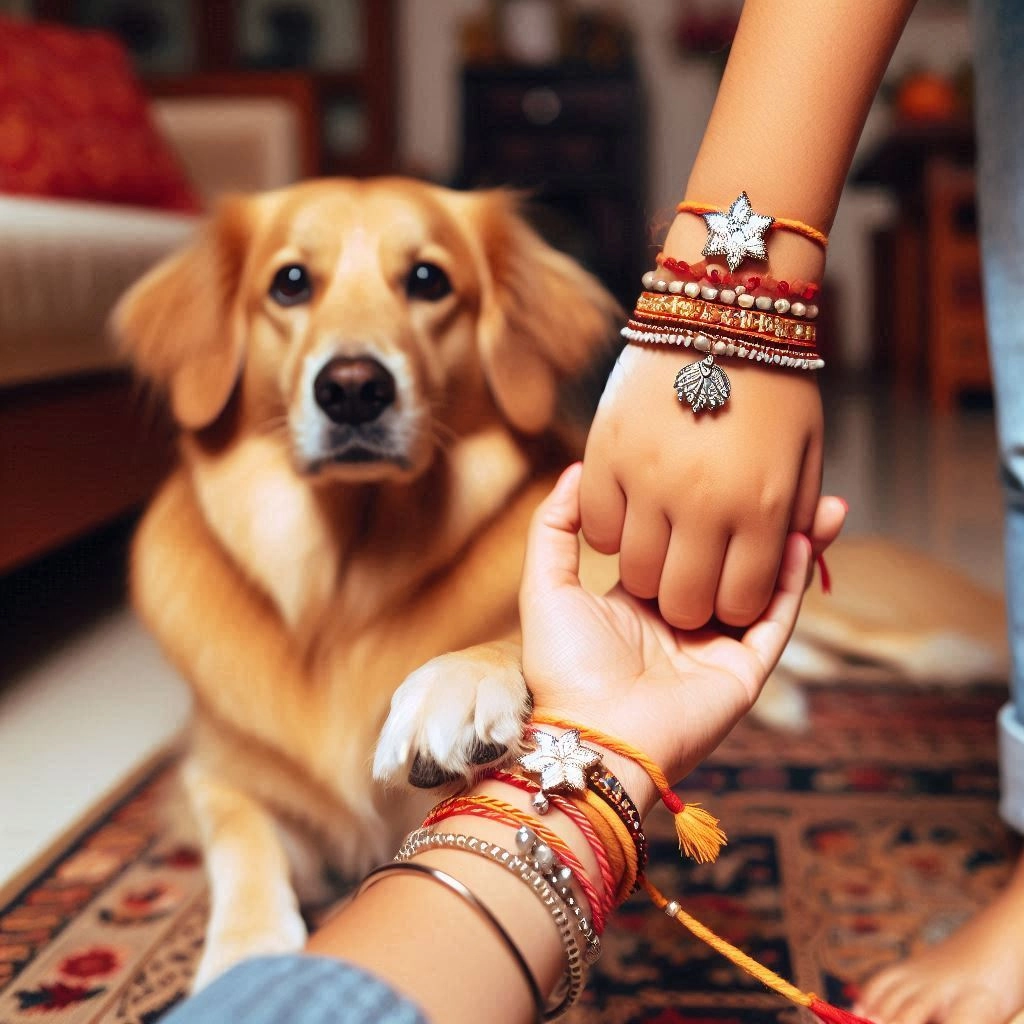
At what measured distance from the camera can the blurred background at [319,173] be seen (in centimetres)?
153

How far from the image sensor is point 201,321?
1134mm

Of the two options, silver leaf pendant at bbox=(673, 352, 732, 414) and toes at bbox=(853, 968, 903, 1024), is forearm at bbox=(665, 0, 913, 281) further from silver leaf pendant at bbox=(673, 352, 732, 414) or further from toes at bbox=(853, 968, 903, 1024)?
toes at bbox=(853, 968, 903, 1024)

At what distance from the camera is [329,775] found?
94 cm

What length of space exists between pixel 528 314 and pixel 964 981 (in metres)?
0.73

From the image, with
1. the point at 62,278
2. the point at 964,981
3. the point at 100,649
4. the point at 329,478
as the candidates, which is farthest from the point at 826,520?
the point at 62,278

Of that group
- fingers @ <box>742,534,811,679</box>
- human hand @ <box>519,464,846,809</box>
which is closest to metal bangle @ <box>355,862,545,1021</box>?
Answer: human hand @ <box>519,464,846,809</box>

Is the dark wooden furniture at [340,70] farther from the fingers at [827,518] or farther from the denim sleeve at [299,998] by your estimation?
the denim sleeve at [299,998]

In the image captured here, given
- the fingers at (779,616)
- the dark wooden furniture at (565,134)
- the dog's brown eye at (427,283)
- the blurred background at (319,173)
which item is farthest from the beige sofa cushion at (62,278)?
the dark wooden furniture at (565,134)

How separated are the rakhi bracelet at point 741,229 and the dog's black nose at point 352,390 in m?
0.41

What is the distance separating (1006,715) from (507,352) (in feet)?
1.90

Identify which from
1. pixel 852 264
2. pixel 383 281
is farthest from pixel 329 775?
pixel 852 264

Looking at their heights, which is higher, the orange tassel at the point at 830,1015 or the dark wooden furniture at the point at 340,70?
the dark wooden furniture at the point at 340,70

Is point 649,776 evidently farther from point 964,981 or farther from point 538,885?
point 964,981

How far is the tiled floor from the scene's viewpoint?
1.20 metres
